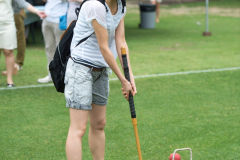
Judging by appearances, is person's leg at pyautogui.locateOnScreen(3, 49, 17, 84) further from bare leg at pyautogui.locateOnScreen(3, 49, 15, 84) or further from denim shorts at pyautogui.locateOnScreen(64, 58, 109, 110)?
denim shorts at pyautogui.locateOnScreen(64, 58, 109, 110)

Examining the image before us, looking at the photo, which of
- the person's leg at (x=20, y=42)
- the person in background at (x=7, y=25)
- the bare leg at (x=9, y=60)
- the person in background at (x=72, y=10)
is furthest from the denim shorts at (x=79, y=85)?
the person's leg at (x=20, y=42)

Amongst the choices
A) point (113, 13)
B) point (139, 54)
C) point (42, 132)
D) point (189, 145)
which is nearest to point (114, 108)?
point (42, 132)

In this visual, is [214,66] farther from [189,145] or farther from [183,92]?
[189,145]

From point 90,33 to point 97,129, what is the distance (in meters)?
0.94

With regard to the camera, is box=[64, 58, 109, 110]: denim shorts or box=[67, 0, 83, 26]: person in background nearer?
box=[64, 58, 109, 110]: denim shorts

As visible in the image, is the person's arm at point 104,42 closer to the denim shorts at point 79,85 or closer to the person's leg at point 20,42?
the denim shorts at point 79,85

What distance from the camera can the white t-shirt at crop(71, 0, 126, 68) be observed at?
278 centimetres

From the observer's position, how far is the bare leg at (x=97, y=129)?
3.26 m

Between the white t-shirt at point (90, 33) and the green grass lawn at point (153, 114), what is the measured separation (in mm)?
1359

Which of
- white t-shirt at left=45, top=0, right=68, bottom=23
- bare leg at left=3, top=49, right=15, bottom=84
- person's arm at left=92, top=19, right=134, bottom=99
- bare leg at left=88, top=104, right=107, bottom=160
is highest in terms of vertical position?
person's arm at left=92, top=19, right=134, bottom=99

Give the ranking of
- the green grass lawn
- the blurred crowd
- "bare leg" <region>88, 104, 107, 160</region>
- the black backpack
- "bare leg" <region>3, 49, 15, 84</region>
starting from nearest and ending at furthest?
the black backpack
"bare leg" <region>88, 104, 107, 160</region>
the green grass lawn
the blurred crowd
"bare leg" <region>3, 49, 15, 84</region>

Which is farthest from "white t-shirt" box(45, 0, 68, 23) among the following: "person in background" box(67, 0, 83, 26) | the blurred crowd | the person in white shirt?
the person in white shirt

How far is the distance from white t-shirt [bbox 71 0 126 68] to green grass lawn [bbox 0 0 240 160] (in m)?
1.36

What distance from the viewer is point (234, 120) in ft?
16.0
